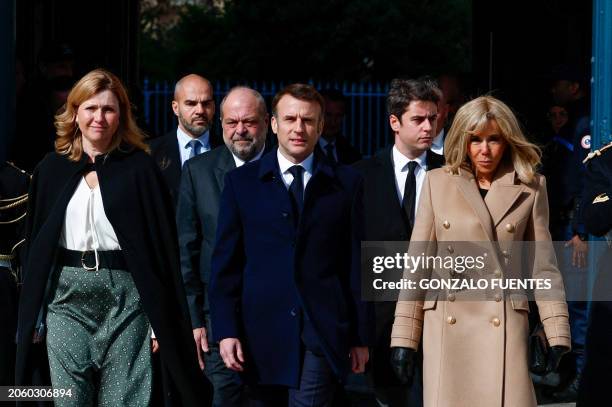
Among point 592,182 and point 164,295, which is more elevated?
point 592,182

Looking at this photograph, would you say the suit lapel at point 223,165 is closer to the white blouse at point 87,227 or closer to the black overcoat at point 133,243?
the black overcoat at point 133,243

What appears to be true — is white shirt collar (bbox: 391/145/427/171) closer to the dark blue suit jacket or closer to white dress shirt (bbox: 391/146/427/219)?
white dress shirt (bbox: 391/146/427/219)

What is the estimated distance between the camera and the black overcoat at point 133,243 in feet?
20.2

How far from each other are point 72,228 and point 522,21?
38.8 feet

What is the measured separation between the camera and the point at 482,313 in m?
6.09

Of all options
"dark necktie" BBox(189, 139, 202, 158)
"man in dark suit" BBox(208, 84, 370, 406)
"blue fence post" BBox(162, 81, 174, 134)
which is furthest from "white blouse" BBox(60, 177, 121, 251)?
"blue fence post" BBox(162, 81, 174, 134)

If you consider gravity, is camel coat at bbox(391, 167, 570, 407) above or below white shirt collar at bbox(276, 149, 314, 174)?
below

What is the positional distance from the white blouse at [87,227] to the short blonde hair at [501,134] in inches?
61.4

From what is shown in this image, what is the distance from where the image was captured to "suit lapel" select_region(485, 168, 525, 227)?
20.0ft

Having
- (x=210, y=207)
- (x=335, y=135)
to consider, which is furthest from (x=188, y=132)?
(x=335, y=135)

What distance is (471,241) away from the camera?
6.09m

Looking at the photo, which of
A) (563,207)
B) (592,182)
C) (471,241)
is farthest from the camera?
(563,207)

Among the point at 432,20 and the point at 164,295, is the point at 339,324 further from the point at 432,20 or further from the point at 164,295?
the point at 432,20

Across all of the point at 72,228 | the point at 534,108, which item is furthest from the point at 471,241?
the point at 534,108
